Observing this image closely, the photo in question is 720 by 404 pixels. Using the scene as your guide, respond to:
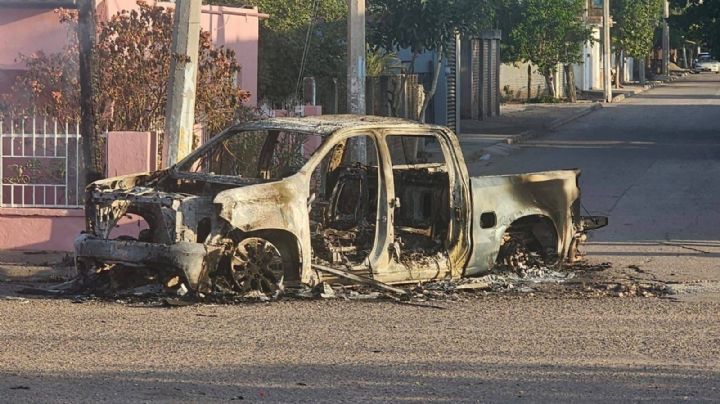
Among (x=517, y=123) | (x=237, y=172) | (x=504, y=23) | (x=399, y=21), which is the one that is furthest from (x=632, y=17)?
(x=237, y=172)

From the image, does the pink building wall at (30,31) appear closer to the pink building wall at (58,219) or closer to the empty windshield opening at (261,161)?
the pink building wall at (58,219)

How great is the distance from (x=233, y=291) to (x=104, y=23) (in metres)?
6.32

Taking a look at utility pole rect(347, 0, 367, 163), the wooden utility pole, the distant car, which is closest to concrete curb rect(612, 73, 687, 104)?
the distant car

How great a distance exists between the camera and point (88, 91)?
48.0ft

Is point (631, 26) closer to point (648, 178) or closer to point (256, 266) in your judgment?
point (648, 178)

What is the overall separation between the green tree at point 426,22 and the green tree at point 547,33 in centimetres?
2209

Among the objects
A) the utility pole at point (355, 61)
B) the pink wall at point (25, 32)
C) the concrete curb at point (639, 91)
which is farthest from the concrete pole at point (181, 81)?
the concrete curb at point (639, 91)

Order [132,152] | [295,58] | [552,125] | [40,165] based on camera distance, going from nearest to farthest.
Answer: [132,152], [40,165], [295,58], [552,125]

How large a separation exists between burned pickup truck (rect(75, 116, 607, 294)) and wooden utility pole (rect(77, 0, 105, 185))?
6.69ft

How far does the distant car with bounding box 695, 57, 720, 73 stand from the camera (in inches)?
4296

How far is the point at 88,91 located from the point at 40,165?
963 mm

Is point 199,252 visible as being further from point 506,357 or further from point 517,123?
point 517,123

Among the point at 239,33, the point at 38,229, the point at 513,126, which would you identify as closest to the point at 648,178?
the point at 239,33

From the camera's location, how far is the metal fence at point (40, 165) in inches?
562
